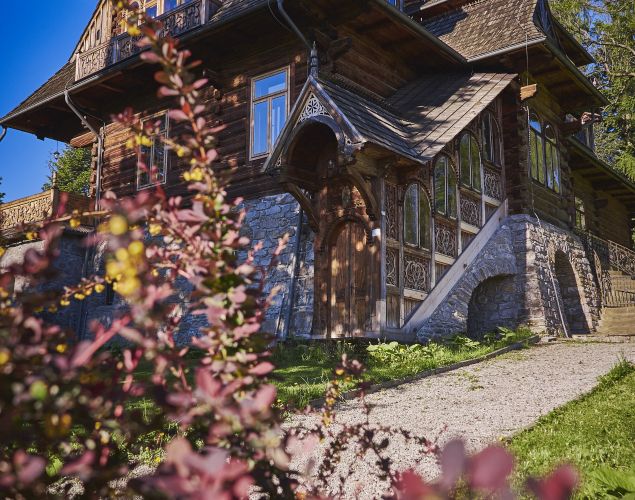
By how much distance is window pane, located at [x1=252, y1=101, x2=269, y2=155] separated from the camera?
13.1 metres

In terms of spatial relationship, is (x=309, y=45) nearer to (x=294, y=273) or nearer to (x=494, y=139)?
(x=294, y=273)

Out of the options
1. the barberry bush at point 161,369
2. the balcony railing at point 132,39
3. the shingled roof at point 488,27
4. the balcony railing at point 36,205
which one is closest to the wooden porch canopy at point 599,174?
the shingled roof at point 488,27

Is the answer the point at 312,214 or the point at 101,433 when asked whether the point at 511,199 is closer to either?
the point at 312,214

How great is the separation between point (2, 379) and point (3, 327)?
0.18m

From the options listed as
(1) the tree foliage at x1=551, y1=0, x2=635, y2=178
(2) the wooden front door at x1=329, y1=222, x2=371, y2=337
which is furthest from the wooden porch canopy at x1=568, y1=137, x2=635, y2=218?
(2) the wooden front door at x1=329, y1=222, x2=371, y2=337

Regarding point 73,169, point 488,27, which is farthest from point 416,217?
point 73,169

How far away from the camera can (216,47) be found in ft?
44.5

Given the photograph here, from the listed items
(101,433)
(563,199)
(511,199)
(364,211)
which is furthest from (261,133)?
(101,433)

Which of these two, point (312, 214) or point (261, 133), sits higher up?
point (261, 133)

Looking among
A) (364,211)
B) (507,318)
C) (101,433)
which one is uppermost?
(364,211)

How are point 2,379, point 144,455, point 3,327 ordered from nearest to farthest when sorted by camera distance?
1. point 2,379
2. point 3,327
3. point 144,455

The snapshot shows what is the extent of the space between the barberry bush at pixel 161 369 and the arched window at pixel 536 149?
14703 millimetres

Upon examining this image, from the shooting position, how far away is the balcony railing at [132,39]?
13297 mm

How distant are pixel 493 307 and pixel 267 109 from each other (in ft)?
21.7
